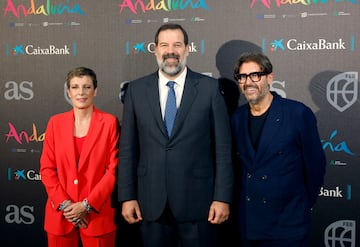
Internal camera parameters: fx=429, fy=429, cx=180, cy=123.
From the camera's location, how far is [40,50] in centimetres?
351

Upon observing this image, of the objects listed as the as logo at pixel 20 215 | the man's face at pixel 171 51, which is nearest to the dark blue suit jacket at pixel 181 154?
the man's face at pixel 171 51

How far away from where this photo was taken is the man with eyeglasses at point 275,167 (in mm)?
2297

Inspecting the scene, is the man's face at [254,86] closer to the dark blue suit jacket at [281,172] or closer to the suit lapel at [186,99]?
the dark blue suit jacket at [281,172]

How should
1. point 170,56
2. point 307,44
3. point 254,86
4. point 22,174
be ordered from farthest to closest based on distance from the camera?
1. point 22,174
2. point 307,44
3. point 170,56
4. point 254,86

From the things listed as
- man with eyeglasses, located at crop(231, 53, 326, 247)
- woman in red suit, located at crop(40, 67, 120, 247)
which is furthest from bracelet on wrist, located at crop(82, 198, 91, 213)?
man with eyeglasses, located at crop(231, 53, 326, 247)

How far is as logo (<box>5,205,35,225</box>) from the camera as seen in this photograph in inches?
143

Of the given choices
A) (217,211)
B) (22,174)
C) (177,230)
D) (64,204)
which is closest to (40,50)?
(22,174)

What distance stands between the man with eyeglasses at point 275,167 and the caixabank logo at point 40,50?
1.65 meters

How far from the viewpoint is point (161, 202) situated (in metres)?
2.50

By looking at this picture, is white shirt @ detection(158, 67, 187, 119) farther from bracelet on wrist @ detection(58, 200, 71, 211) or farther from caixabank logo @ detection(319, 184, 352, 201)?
caixabank logo @ detection(319, 184, 352, 201)

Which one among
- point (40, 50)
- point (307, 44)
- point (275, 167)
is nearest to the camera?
point (275, 167)

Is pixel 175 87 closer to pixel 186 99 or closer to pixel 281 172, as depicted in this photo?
pixel 186 99

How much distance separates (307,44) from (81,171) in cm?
182

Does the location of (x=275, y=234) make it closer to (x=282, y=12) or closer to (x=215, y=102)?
(x=215, y=102)
